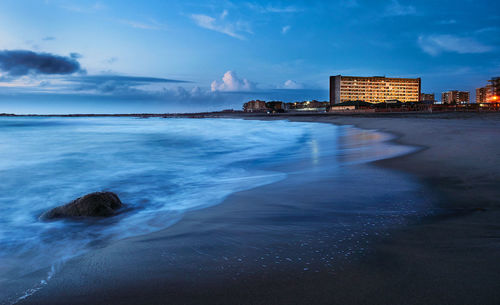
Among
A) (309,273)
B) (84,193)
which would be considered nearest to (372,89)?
(84,193)

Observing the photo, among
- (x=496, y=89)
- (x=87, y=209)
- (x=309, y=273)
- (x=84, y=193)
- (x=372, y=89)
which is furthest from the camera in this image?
(x=372, y=89)

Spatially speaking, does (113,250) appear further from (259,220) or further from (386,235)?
(386,235)

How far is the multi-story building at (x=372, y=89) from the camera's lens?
526 ft

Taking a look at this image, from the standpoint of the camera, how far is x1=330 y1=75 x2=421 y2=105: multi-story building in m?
160

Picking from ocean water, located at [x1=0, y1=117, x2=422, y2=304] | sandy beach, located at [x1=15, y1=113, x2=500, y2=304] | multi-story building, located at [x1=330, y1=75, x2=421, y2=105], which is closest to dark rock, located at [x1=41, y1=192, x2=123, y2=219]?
ocean water, located at [x1=0, y1=117, x2=422, y2=304]

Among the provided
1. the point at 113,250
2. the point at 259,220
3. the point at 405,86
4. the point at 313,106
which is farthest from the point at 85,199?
the point at 405,86

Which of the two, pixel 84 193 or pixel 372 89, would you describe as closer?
pixel 84 193

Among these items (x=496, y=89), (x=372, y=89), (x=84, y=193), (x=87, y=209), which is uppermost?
(x=372, y=89)

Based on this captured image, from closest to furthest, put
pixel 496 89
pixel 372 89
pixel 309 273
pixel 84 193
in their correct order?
1. pixel 309 273
2. pixel 84 193
3. pixel 496 89
4. pixel 372 89

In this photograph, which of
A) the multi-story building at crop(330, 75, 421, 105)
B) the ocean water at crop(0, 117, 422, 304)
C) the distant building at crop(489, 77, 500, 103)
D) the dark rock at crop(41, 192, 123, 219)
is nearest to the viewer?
the ocean water at crop(0, 117, 422, 304)

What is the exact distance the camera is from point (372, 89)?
542ft

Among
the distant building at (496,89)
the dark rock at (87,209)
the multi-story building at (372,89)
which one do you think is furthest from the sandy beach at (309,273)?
the multi-story building at (372,89)

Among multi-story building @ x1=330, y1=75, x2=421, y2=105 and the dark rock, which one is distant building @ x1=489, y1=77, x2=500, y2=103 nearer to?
multi-story building @ x1=330, y1=75, x2=421, y2=105

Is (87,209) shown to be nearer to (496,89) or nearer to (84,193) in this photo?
(84,193)
